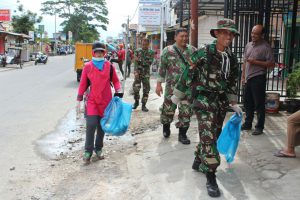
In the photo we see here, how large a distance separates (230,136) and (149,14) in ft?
43.7

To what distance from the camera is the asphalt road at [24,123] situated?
546 cm

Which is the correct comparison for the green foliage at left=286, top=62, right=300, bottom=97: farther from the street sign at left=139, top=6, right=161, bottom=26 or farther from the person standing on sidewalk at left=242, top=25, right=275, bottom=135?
the street sign at left=139, top=6, right=161, bottom=26

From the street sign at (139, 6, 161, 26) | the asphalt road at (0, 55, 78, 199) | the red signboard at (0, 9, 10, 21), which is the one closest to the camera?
the asphalt road at (0, 55, 78, 199)

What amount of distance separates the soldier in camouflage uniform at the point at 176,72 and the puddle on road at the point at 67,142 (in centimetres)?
94

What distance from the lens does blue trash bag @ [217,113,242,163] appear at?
4.53 meters

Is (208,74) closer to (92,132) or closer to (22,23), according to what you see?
(92,132)

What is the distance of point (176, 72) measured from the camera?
21.1 feet

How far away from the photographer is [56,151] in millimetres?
6723

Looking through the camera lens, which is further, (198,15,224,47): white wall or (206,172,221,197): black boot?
(198,15,224,47): white wall

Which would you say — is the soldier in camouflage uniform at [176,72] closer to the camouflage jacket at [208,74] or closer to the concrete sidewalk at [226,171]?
the concrete sidewalk at [226,171]

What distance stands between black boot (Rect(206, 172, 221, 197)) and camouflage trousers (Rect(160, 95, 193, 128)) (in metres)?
1.89

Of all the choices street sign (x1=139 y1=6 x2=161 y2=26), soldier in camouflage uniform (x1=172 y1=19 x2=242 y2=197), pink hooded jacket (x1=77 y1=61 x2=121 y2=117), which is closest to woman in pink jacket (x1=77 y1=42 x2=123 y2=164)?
pink hooded jacket (x1=77 y1=61 x2=121 y2=117)

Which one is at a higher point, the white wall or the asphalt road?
the white wall

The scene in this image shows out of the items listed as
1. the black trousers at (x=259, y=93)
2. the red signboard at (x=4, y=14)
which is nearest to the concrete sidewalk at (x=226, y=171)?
the black trousers at (x=259, y=93)
